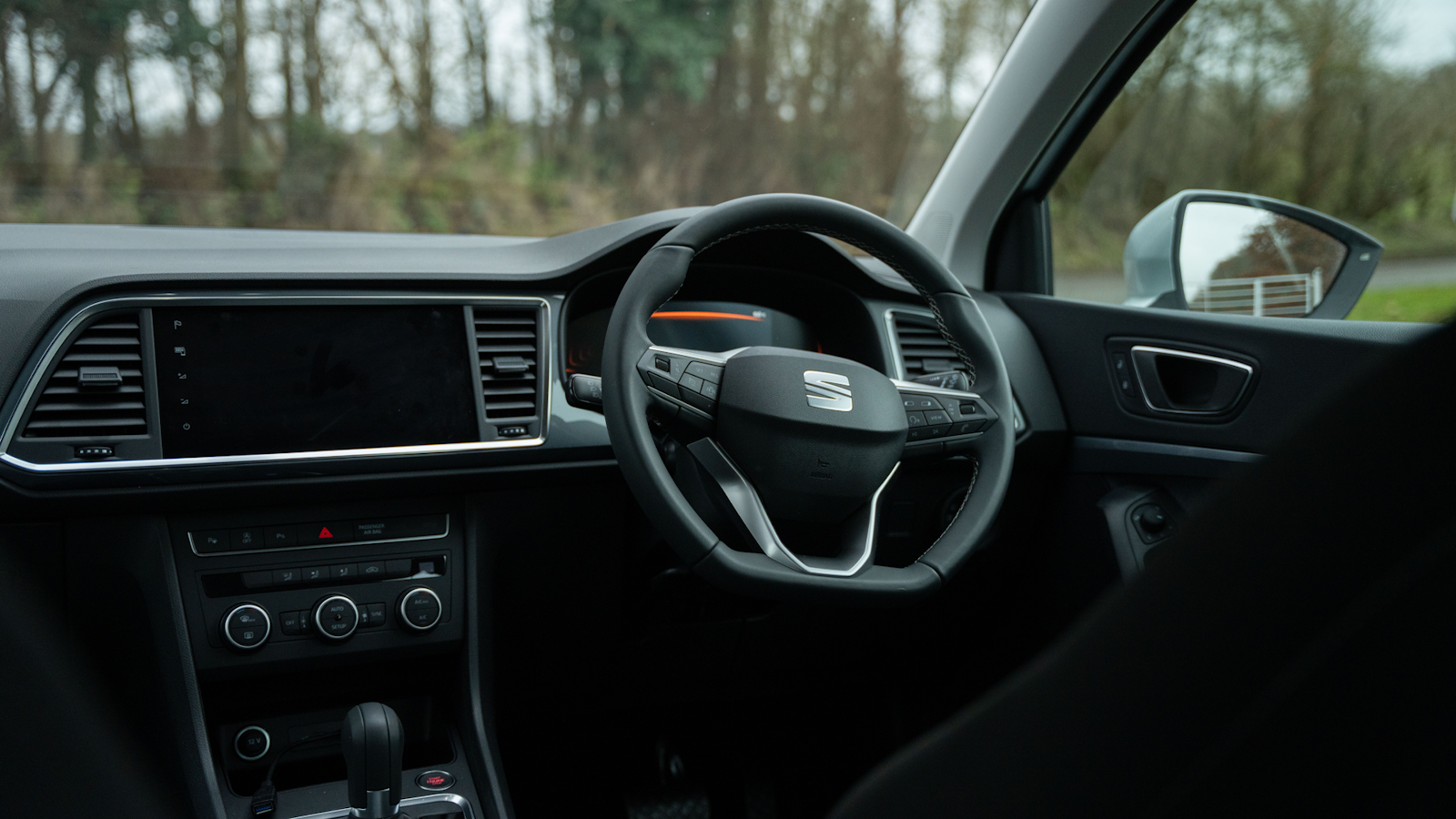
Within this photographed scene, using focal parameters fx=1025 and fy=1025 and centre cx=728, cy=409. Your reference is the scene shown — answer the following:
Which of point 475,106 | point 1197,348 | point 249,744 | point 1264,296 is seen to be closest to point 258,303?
point 249,744

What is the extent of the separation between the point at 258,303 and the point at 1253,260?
191cm

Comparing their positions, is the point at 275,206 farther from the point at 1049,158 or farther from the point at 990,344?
the point at 990,344

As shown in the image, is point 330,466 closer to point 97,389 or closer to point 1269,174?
point 97,389

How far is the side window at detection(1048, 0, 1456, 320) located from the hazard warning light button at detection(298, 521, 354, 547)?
1.60 meters

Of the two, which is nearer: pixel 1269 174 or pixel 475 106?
pixel 1269 174

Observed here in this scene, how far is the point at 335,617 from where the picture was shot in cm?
171

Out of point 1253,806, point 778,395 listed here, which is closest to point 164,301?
point 778,395

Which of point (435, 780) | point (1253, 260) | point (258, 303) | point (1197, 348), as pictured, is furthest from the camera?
point (1253, 260)

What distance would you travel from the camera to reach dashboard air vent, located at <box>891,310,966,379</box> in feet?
6.77

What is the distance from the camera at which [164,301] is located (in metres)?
1.52

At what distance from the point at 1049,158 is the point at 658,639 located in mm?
1383

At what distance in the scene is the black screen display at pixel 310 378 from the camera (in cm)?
154

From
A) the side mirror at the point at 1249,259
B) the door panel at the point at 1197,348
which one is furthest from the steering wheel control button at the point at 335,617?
the side mirror at the point at 1249,259

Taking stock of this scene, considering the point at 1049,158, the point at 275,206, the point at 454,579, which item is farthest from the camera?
the point at 275,206
